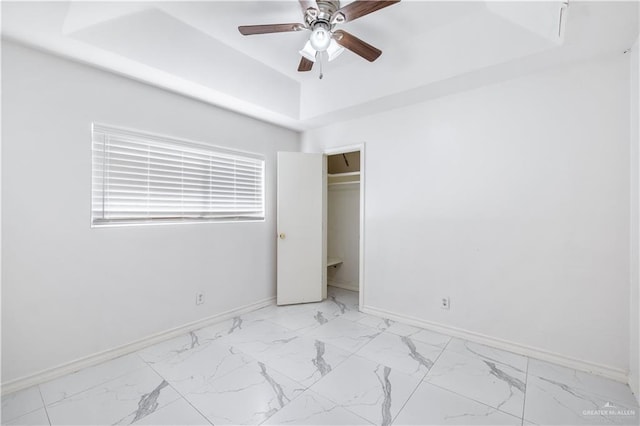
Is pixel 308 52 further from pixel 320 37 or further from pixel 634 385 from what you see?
pixel 634 385

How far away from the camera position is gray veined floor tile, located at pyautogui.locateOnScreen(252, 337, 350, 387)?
204cm

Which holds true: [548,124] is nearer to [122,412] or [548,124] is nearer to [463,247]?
[463,247]

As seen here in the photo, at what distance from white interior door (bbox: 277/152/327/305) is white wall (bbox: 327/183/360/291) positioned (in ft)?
2.61

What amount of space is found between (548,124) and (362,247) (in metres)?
2.10

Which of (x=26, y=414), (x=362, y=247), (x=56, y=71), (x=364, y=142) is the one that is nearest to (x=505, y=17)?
(x=364, y=142)

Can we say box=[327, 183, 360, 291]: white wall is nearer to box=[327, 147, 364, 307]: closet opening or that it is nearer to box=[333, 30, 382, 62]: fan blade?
box=[327, 147, 364, 307]: closet opening

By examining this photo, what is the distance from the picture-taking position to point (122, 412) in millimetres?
1649

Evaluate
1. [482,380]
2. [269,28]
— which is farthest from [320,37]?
[482,380]

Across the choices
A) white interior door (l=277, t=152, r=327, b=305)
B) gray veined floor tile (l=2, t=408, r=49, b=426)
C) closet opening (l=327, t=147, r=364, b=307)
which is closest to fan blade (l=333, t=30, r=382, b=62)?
white interior door (l=277, t=152, r=327, b=305)

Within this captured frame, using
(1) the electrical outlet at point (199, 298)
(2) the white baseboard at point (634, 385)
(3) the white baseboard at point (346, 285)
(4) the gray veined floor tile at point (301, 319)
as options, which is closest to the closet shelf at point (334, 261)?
(3) the white baseboard at point (346, 285)

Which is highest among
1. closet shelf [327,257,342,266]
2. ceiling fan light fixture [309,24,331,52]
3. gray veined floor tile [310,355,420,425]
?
ceiling fan light fixture [309,24,331,52]

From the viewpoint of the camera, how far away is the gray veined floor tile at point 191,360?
1979 millimetres

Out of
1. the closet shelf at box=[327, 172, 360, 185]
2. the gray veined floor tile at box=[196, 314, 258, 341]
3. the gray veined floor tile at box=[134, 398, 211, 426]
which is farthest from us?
the closet shelf at box=[327, 172, 360, 185]

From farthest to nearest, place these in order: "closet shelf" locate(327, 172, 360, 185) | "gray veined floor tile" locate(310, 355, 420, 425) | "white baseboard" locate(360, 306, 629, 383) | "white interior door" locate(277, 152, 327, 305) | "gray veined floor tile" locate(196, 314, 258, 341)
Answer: "closet shelf" locate(327, 172, 360, 185) < "white interior door" locate(277, 152, 327, 305) < "gray veined floor tile" locate(196, 314, 258, 341) < "white baseboard" locate(360, 306, 629, 383) < "gray veined floor tile" locate(310, 355, 420, 425)
